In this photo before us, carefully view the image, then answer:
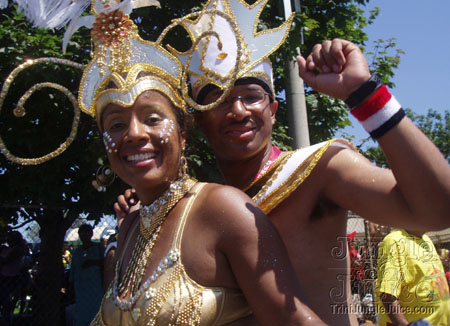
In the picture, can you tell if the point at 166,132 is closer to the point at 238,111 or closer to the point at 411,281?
the point at 238,111

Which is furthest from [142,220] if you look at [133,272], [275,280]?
[275,280]

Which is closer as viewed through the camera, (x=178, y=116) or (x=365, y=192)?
(x=365, y=192)

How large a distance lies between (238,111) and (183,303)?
2.93ft

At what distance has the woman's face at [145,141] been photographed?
178 centimetres

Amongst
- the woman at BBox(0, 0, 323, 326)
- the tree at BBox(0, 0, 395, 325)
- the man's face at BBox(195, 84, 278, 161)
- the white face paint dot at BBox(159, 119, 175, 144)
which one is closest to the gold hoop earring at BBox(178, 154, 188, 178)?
the woman at BBox(0, 0, 323, 326)

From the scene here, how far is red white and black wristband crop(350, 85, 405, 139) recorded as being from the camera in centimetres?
135

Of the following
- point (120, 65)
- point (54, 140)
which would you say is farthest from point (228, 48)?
point (54, 140)

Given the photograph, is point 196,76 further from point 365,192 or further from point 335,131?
point 335,131

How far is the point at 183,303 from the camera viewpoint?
154 cm

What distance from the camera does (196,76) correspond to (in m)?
2.31

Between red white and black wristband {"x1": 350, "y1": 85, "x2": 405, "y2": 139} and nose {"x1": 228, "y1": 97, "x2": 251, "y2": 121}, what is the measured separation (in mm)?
749

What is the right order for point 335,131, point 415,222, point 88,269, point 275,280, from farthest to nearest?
1. point 335,131
2. point 88,269
3. point 275,280
4. point 415,222

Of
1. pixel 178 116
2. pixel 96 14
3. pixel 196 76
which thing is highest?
pixel 96 14

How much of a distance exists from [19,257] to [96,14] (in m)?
4.88
